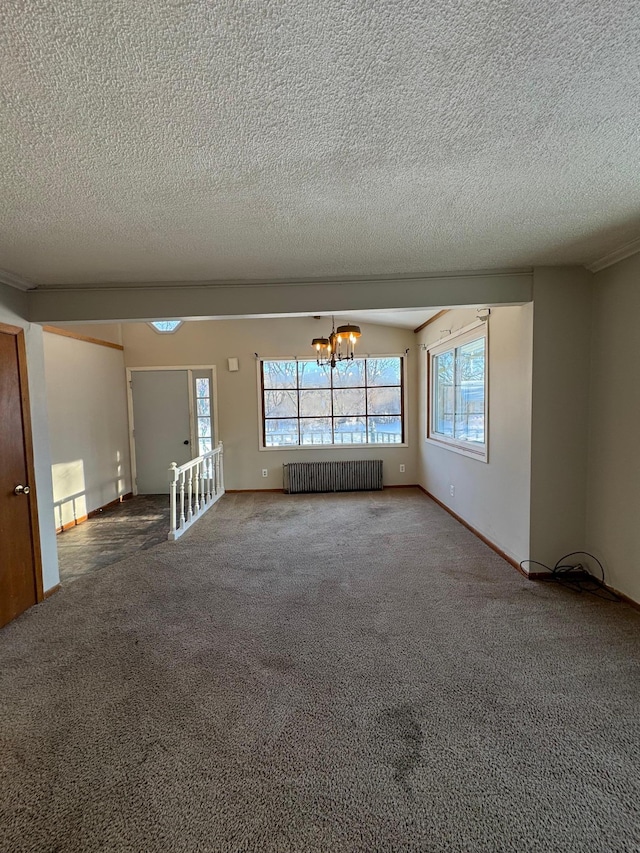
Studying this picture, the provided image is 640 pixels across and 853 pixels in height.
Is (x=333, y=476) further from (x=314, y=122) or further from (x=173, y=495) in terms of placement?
(x=314, y=122)

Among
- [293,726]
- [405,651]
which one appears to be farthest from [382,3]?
[405,651]

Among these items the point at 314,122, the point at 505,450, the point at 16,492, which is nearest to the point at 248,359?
the point at 16,492

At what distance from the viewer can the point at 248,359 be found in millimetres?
→ 6520

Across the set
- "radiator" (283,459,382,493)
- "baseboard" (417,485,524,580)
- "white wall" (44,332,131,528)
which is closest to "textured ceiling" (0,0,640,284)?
"baseboard" (417,485,524,580)

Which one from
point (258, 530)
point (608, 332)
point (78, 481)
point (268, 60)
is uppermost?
point (268, 60)

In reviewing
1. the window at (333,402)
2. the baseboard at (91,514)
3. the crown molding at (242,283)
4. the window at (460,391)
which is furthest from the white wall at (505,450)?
the baseboard at (91,514)

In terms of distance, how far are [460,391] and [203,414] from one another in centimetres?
405

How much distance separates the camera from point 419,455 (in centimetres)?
656

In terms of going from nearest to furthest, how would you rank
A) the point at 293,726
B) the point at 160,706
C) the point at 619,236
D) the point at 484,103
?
the point at 484,103
the point at 293,726
the point at 160,706
the point at 619,236

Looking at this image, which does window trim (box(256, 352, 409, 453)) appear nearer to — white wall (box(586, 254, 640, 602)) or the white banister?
the white banister

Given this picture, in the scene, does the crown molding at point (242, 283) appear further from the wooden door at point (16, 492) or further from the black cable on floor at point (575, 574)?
the black cable on floor at point (575, 574)

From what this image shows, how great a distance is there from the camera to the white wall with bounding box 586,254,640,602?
2697 millimetres

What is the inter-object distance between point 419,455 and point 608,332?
151 inches

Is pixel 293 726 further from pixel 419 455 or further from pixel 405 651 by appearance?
pixel 419 455
